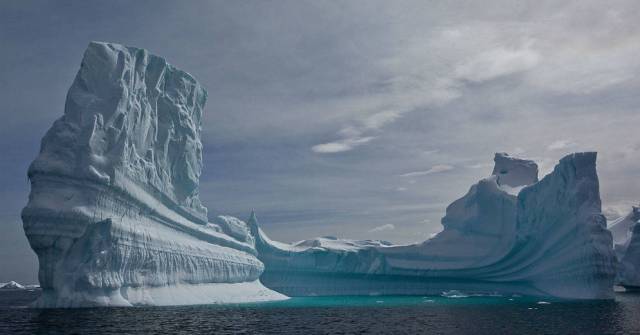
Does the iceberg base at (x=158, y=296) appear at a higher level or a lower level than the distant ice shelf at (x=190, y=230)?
lower

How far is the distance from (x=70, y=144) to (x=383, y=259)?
120ft

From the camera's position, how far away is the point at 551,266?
154ft

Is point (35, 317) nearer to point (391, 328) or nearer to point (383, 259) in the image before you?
point (391, 328)

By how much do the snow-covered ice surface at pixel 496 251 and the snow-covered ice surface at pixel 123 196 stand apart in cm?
1678

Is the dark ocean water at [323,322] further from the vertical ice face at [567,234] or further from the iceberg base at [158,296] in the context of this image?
the vertical ice face at [567,234]

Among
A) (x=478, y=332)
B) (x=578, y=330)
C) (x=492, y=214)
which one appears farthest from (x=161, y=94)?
(x=492, y=214)

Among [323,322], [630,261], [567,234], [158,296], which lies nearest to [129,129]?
[158,296]

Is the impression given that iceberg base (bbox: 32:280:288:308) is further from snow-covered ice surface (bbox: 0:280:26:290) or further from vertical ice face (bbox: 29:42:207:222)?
snow-covered ice surface (bbox: 0:280:26:290)

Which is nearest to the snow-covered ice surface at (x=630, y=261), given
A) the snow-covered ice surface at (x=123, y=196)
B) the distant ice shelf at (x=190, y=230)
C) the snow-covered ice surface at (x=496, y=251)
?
the distant ice shelf at (x=190, y=230)

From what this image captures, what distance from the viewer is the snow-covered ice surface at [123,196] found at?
29016 millimetres

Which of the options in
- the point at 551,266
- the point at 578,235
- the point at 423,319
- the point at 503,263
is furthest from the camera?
the point at 503,263

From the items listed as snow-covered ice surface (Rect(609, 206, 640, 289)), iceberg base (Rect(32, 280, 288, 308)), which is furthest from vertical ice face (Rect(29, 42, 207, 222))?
snow-covered ice surface (Rect(609, 206, 640, 289))

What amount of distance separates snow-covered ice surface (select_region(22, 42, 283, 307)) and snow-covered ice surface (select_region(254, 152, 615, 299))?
55.1ft

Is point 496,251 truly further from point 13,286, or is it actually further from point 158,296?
point 13,286
